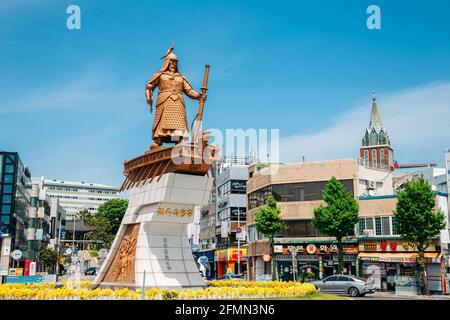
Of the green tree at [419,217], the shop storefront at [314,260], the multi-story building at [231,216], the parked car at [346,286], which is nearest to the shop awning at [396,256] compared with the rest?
the shop storefront at [314,260]

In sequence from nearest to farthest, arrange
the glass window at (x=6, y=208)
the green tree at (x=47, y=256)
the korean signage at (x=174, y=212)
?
the korean signage at (x=174, y=212), the glass window at (x=6, y=208), the green tree at (x=47, y=256)

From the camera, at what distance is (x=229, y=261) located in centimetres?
6731

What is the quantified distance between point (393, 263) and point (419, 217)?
8.29 m

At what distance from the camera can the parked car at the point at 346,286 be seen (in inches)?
1265

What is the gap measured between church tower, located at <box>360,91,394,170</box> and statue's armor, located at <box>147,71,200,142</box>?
9390 cm

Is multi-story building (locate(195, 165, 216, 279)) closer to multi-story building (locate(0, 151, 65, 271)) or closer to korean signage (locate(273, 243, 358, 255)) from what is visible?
korean signage (locate(273, 243, 358, 255))

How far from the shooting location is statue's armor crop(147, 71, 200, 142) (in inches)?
988

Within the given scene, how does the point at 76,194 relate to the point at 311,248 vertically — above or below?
above

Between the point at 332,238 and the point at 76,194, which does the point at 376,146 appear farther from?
the point at 76,194

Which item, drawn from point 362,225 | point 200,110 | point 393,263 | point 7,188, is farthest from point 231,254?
point 200,110

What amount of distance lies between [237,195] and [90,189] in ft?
434

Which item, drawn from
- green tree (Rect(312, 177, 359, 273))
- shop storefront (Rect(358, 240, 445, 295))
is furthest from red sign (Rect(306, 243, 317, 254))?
shop storefront (Rect(358, 240, 445, 295))

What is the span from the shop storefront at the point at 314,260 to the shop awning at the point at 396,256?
64.4 inches

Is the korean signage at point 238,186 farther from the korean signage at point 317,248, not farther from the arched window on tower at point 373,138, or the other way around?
the arched window on tower at point 373,138
